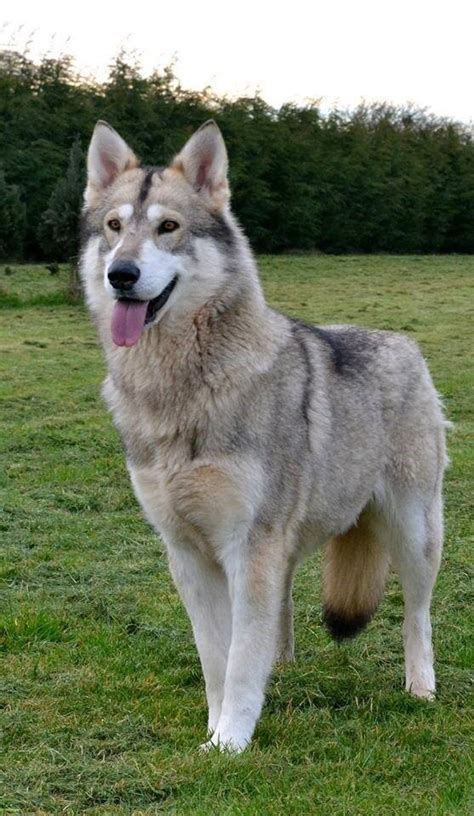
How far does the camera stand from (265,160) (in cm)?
2908

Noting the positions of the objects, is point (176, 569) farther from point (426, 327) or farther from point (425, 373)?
Answer: point (426, 327)

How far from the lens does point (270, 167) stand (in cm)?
2961

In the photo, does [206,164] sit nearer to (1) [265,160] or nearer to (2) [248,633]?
(2) [248,633]

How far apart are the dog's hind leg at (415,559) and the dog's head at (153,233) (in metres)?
1.39

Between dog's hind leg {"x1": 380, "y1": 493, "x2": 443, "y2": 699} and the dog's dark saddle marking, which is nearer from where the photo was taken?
the dog's dark saddle marking

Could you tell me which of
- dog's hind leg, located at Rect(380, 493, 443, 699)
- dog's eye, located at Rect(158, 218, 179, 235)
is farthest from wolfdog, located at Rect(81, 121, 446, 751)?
dog's hind leg, located at Rect(380, 493, 443, 699)

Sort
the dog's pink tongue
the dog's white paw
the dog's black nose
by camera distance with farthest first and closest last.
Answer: the dog's white paw < the dog's pink tongue < the dog's black nose

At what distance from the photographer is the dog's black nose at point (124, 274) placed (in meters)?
3.67

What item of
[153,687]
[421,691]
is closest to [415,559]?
[421,691]


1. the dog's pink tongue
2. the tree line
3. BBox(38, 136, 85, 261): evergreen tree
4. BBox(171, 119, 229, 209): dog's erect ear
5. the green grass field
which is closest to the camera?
the green grass field

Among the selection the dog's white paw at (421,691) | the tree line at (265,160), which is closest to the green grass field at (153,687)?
the dog's white paw at (421,691)

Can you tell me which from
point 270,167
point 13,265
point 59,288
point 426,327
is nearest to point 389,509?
point 426,327

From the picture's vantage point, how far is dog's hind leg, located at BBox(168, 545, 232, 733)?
4.12m

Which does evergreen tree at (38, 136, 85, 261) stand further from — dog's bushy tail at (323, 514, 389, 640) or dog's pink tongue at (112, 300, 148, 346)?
dog's pink tongue at (112, 300, 148, 346)
